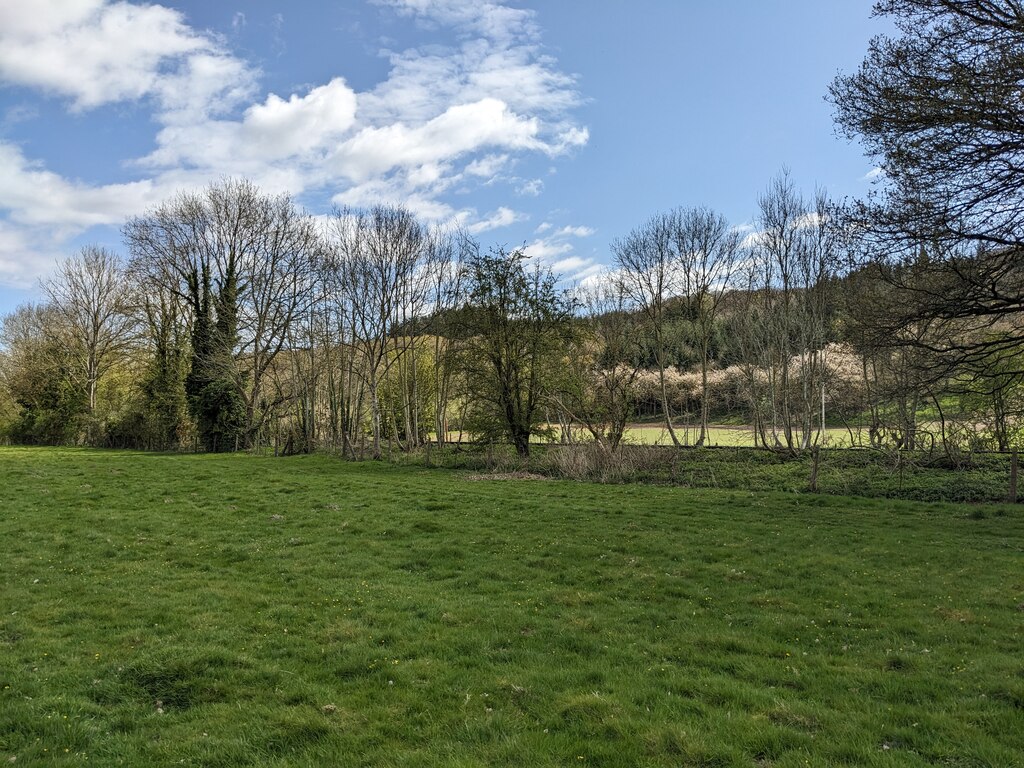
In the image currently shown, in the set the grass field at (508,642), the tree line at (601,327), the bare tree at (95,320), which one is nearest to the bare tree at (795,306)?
the tree line at (601,327)

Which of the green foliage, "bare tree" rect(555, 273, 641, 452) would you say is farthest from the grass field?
the green foliage

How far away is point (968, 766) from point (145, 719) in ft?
18.9

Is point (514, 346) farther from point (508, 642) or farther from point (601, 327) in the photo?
point (508, 642)

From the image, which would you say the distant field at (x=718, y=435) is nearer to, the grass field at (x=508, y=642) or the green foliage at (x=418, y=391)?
the green foliage at (x=418, y=391)

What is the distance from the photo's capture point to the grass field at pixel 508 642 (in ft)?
13.6

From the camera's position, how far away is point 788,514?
1423cm

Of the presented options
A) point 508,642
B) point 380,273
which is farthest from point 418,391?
point 508,642

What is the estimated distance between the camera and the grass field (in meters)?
4.16

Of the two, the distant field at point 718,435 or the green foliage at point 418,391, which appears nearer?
the distant field at point 718,435

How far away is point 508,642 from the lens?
6.17m

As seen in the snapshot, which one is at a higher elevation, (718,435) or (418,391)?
(418,391)

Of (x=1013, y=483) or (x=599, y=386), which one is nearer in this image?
(x=1013, y=483)

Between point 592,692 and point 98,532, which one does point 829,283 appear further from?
point 98,532

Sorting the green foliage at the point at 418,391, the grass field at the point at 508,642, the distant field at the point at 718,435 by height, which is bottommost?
the grass field at the point at 508,642
